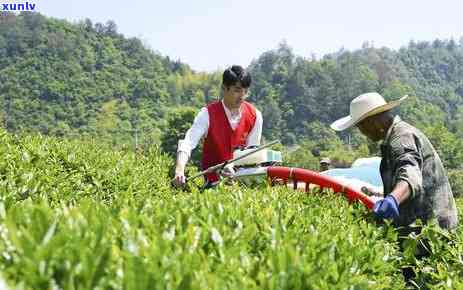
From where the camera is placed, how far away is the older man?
4094 mm

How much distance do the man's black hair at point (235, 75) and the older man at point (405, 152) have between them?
113 centimetres

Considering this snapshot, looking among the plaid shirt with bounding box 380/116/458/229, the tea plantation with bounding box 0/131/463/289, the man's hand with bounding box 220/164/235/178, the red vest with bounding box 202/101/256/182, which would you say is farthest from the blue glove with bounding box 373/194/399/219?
the red vest with bounding box 202/101/256/182

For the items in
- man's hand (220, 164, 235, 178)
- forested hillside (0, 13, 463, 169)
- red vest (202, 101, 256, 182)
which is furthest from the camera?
forested hillside (0, 13, 463, 169)

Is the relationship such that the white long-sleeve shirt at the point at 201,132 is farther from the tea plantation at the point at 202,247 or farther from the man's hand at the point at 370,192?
the man's hand at the point at 370,192

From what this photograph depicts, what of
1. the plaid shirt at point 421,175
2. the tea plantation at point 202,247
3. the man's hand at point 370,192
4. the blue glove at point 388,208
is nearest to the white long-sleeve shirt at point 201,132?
the tea plantation at point 202,247

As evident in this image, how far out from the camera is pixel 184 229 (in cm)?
243

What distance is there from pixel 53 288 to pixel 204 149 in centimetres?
424

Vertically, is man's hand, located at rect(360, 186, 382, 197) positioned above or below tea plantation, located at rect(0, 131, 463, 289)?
below

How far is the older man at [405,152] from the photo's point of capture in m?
4.09

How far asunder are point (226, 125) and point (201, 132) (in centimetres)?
26

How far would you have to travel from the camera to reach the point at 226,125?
18.4ft

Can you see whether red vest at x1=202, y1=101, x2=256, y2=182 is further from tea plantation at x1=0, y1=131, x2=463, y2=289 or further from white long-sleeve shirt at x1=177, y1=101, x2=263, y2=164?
tea plantation at x1=0, y1=131, x2=463, y2=289

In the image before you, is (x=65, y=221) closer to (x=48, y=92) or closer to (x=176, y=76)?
(x=48, y=92)

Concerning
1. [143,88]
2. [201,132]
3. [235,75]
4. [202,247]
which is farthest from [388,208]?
[143,88]
